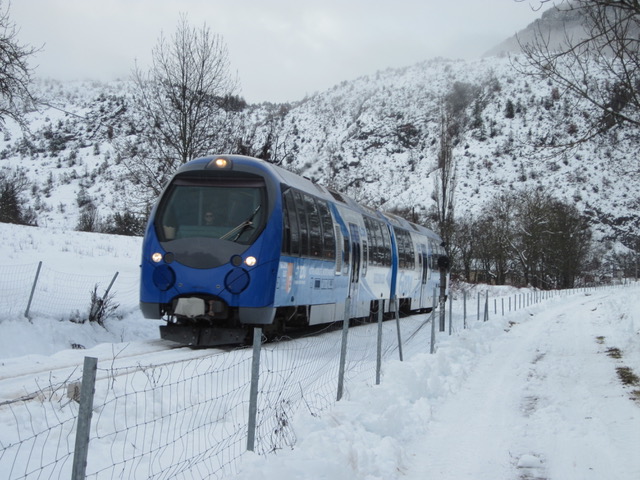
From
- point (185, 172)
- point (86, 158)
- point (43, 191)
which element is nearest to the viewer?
point (185, 172)

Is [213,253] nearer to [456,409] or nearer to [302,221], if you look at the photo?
[302,221]

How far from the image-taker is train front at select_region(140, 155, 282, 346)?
403 inches

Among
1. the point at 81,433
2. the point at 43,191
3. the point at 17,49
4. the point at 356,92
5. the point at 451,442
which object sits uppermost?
the point at 356,92

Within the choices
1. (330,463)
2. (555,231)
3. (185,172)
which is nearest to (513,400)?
(330,463)

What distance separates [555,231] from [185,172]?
185ft

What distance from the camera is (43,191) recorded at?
12762 centimetres

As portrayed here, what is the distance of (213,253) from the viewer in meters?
10.3

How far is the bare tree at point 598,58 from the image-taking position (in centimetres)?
1122

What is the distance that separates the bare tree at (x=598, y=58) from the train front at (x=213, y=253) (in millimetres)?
5854

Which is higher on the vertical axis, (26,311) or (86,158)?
(86,158)

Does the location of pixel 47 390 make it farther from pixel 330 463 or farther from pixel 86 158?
pixel 86 158

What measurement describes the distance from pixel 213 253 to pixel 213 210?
2.87 ft

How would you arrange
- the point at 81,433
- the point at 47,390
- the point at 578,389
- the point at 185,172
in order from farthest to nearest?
the point at 185,172 < the point at 578,389 < the point at 47,390 < the point at 81,433

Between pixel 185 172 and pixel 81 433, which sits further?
pixel 185 172
